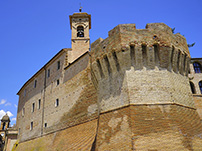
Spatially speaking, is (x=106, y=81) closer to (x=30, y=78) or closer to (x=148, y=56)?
(x=148, y=56)

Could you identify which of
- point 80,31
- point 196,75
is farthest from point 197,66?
point 80,31

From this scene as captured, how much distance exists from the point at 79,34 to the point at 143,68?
13544mm

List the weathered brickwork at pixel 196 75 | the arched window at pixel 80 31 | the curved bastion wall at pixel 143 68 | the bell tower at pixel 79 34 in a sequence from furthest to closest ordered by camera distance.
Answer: the arched window at pixel 80 31, the weathered brickwork at pixel 196 75, the bell tower at pixel 79 34, the curved bastion wall at pixel 143 68

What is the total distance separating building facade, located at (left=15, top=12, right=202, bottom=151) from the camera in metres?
9.78

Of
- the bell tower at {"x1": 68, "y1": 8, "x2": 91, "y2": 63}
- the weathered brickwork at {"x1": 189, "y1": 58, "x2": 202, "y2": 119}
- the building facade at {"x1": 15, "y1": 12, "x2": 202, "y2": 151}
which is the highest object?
the bell tower at {"x1": 68, "y1": 8, "x2": 91, "y2": 63}

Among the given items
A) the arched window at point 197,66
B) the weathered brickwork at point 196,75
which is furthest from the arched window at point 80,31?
the arched window at point 197,66

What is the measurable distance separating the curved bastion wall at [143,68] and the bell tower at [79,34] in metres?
8.59

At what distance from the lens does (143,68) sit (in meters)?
11.5

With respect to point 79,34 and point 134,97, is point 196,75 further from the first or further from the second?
point 134,97

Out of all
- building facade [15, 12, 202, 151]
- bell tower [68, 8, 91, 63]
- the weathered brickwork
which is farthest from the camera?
the weathered brickwork

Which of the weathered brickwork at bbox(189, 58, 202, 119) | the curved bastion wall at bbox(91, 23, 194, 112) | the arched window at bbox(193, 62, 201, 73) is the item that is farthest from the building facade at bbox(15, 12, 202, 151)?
the arched window at bbox(193, 62, 201, 73)

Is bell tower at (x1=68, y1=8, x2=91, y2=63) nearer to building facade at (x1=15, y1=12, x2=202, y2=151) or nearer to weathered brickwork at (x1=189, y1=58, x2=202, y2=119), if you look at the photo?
building facade at (x1=15, y1=12, x2=202, y2=151)

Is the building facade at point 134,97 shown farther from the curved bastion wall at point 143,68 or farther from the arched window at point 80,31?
the arched window at point 80,31

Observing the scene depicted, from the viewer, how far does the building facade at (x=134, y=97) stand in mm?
9781
